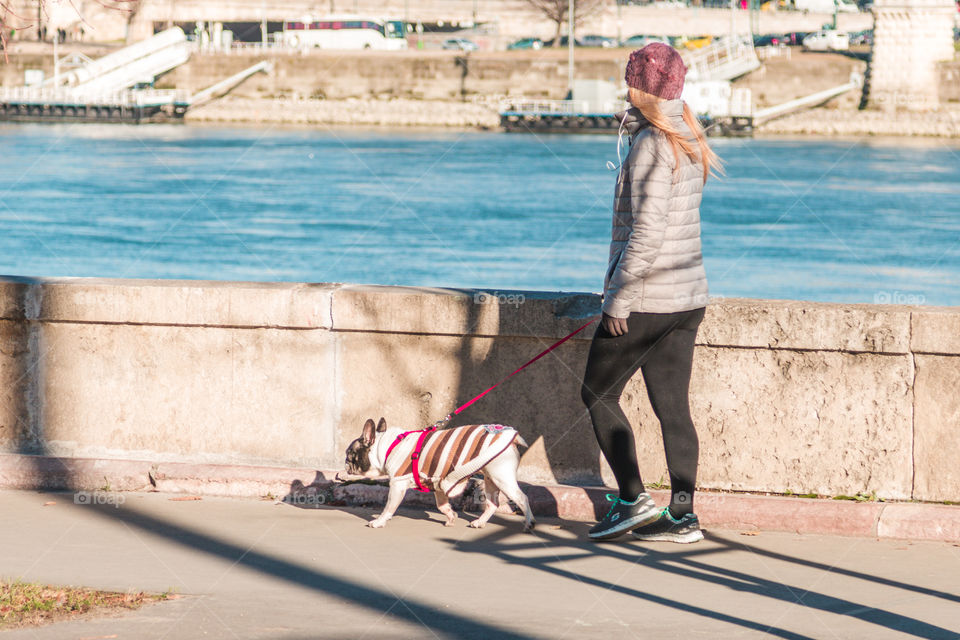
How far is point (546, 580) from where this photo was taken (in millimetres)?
4750

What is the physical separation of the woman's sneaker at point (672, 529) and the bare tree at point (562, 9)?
239 ft

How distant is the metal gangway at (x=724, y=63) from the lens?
212 ft

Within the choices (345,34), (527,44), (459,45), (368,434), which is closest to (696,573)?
(368,434)

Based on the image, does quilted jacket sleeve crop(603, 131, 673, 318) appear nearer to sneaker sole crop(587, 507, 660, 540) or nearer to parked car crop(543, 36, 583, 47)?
sneaker sole crop(587, 507, 660, 540)

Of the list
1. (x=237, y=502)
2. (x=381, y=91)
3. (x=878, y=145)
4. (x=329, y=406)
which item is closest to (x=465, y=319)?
(x=329, y=406)

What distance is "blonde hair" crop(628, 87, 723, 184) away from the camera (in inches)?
195

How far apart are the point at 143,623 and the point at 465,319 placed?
2.22 meters

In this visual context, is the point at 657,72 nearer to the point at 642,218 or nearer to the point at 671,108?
the point at 671,108

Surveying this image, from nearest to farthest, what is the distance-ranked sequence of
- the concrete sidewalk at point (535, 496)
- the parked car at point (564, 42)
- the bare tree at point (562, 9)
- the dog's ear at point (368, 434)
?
1. the concrete sidewalk at point (535, 496)
2. the dog's ear at point (368, 434)
3. the bare tree at point (562, 9)
4. the parked car at point (564, 42)

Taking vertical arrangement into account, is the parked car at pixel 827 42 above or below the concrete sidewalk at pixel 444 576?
above

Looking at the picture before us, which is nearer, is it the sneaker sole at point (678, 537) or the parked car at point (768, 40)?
the sneaker sole at point (678, 537)
